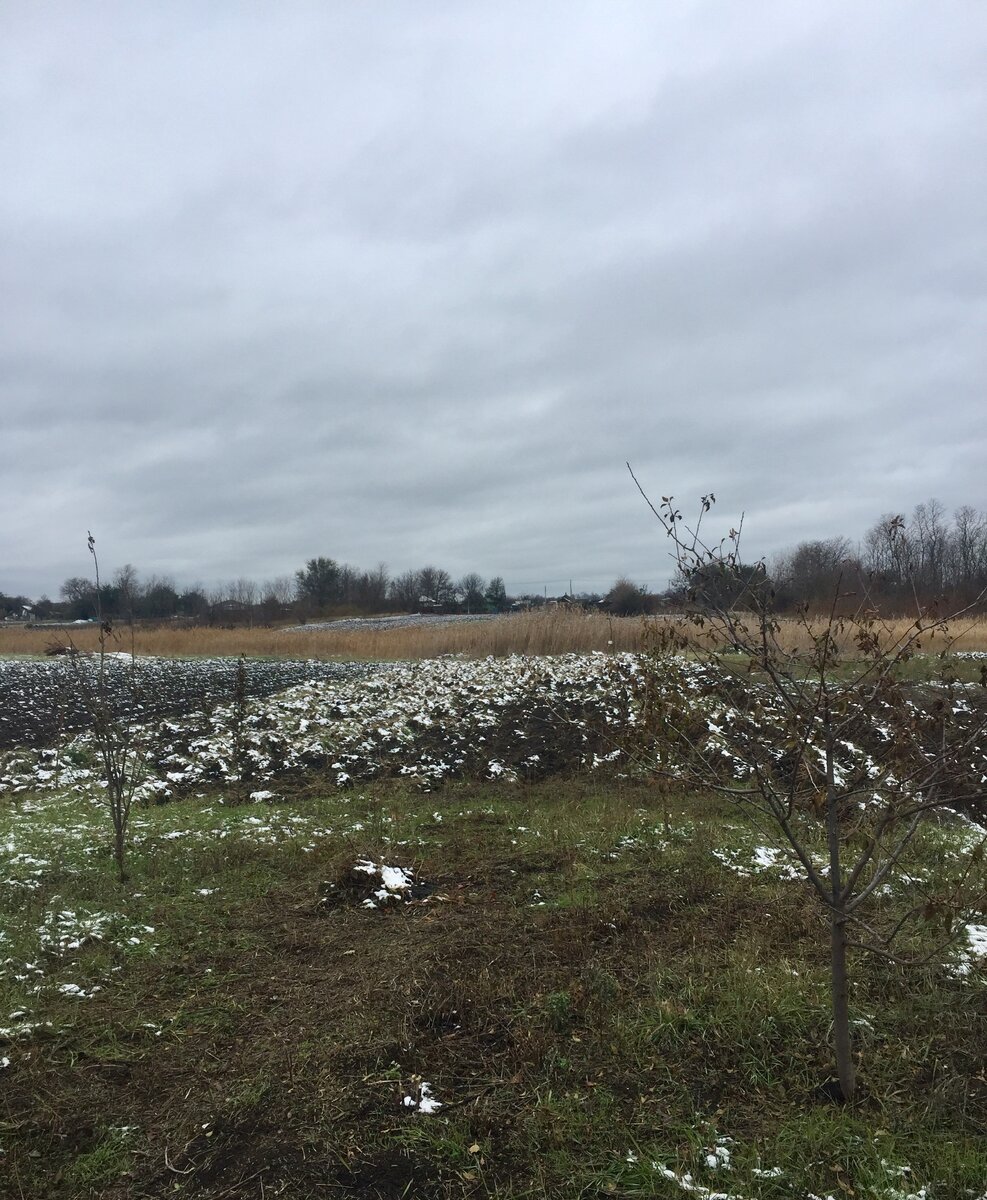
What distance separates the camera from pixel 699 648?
10.8ft

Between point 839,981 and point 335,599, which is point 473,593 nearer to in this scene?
point 335,599

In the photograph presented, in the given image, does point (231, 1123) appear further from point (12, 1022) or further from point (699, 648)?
point (699, 648)

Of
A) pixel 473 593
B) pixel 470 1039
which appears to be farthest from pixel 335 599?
pixel 470 1039

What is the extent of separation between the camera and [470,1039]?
3240mm

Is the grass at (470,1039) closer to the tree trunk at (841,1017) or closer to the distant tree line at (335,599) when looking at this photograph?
the tree trunk at (841,1017)

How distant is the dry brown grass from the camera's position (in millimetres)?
19797

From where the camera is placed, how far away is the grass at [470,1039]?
2.56 m

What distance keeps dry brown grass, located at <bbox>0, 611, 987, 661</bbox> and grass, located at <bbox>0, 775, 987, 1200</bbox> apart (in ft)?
28.6

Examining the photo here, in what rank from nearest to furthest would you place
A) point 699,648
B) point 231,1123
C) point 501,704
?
1. point 231,1123
2. point 699,648
3. point 501,704

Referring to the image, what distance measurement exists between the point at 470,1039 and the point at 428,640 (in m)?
20.4

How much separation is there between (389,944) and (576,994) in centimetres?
116

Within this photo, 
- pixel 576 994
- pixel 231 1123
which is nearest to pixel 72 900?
pixel 231 1123

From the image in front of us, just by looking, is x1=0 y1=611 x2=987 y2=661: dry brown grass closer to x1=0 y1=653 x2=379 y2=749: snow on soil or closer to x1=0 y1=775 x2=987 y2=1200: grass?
x1=0 y1=653 x2=379 y2=749: snow on soil

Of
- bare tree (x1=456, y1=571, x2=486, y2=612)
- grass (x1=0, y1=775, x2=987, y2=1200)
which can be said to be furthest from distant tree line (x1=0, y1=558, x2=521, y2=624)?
grass (x1=0, y1=775, x2=987, y2=1200)
